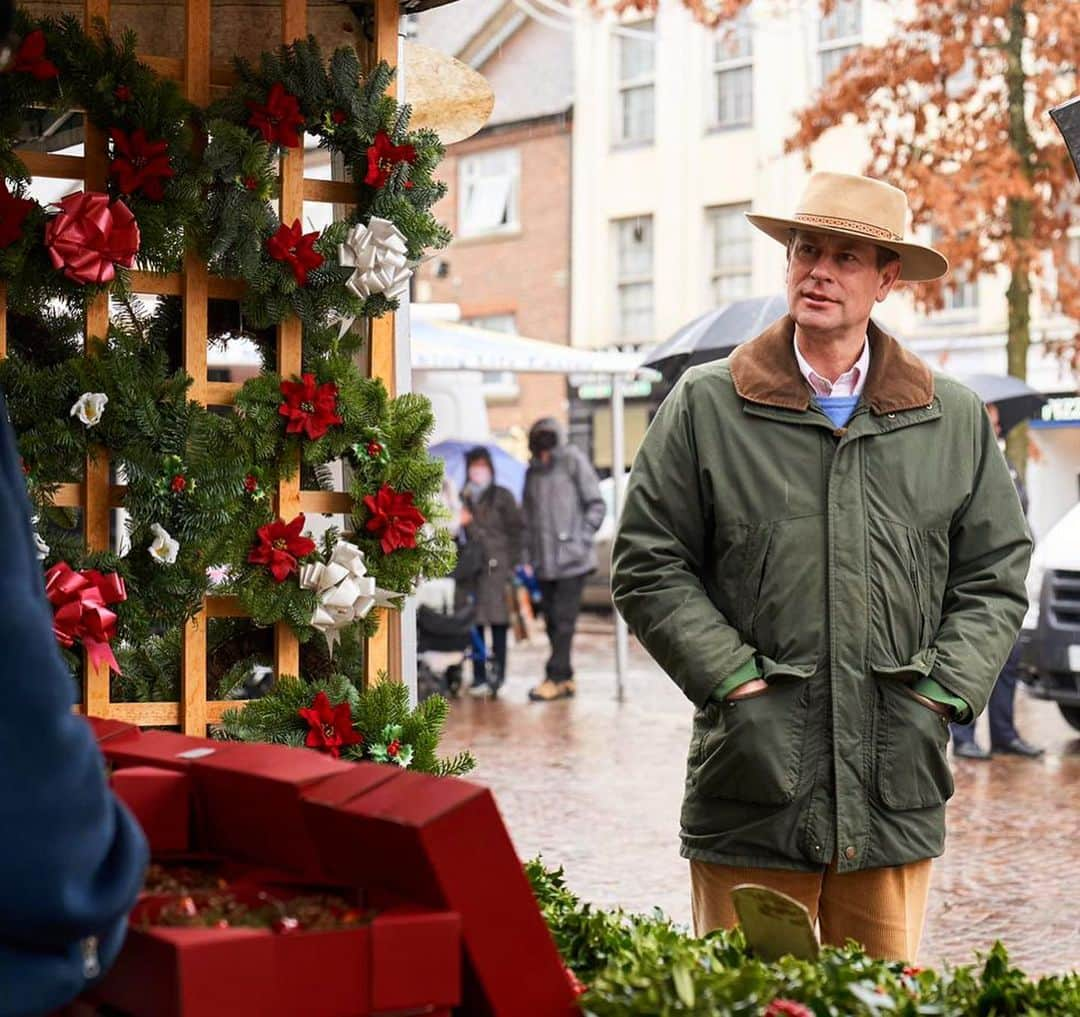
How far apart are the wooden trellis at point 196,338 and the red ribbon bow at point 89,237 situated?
0.28ft

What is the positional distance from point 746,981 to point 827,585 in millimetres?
1598

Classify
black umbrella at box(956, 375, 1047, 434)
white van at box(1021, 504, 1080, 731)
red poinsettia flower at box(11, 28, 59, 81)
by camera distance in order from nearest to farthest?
1. red poinsettia flower at box(11, 28, 59, 81)
2. white van at box(1021, 504, 1080, 731)
3. black umbrella at box(956, 375, 1047, 434)

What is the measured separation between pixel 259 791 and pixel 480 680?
12252mm

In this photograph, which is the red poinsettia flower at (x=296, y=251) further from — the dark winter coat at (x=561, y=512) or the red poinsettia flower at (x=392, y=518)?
the dark winter coat at (x=561, y=512)

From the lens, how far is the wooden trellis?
3.70 meters

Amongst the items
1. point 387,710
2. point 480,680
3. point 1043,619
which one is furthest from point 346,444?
point 480,680

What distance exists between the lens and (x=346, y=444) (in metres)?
3.80

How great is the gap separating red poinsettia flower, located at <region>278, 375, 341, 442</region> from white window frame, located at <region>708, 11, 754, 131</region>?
87.3 ft

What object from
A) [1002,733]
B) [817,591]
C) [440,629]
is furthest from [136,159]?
[440,629]

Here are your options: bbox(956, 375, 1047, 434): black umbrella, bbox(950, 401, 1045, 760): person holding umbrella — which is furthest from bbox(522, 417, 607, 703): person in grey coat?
bbox(950, 401, 1045, 760): person holding umbrella

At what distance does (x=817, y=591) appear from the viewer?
142 inches

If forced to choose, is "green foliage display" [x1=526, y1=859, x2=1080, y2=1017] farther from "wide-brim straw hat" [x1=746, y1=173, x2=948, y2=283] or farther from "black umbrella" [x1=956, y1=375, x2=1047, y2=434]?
"black umbrella" [x1=956, y1=375, x2=1047, y2=434]

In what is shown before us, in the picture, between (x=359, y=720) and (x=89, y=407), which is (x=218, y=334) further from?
(x=359, y=720)

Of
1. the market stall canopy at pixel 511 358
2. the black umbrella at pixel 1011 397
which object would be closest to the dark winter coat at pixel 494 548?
the market stall canopy at pixel 511 358
